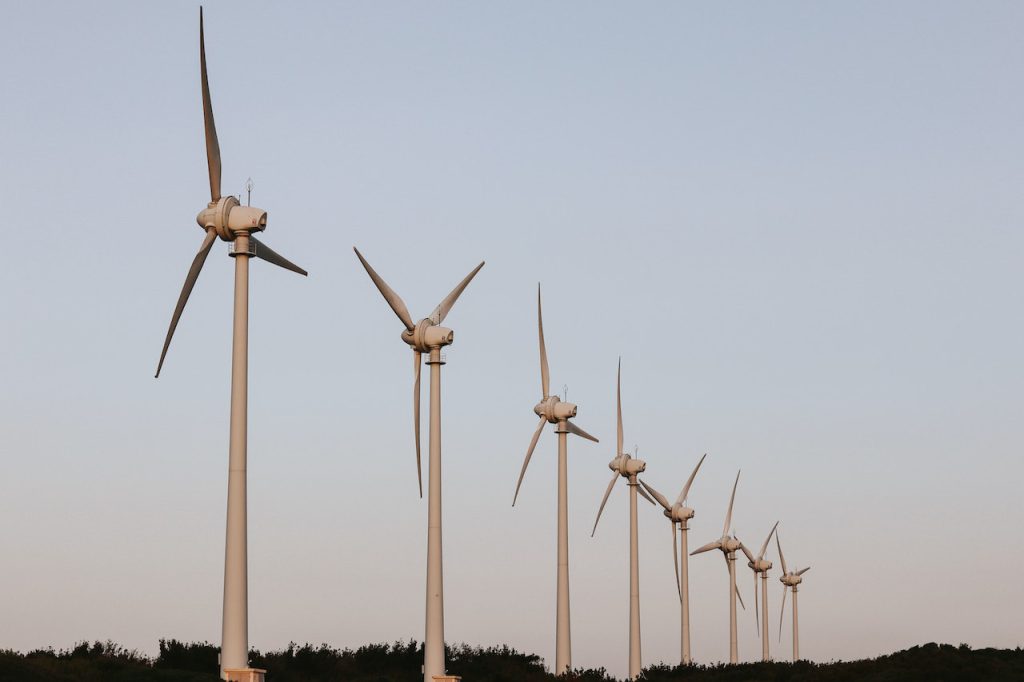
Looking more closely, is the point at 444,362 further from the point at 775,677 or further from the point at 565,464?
the point at 775,677

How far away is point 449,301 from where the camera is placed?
231 ft

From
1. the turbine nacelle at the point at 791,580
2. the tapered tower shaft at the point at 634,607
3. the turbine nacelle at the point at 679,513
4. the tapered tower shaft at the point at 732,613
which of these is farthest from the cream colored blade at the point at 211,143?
the turbine nacelle at the point at 791,580

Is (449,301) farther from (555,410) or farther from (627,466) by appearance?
(627,466)

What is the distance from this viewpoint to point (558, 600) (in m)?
84.1

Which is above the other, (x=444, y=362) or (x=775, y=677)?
(x=444, y=362)

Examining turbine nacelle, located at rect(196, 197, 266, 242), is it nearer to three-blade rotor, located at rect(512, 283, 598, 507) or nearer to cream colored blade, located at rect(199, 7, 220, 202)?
cream colored blade, located at rect(199, 7, 220, 202)

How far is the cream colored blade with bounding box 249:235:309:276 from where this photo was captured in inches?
2095

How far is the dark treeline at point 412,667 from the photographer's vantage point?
60844 mm

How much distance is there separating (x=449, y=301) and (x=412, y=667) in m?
28.5

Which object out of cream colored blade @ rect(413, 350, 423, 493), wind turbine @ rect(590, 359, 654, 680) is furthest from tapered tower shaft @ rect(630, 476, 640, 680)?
cream colored blade @ rect(413, 350, 423, 493)

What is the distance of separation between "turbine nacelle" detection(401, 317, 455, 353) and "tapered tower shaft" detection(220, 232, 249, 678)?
54.1 ft

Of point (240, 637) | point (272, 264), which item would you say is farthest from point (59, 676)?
point (272, 264)

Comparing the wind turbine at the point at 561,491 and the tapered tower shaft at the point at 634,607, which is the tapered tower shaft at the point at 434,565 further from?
the tapered tower shaft at the point at 634,607

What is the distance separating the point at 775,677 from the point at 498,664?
21.0m
